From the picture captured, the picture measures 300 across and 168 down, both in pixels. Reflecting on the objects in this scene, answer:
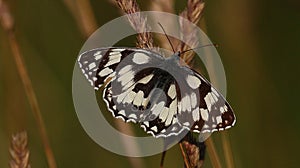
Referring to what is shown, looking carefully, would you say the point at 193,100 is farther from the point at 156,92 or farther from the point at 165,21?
the point at 165,21

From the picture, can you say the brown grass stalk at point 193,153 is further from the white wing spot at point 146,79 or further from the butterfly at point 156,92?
the white wing spot at point 146,79

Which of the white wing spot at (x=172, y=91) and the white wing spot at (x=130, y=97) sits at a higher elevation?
the white wing spot at (x=130, y=97)

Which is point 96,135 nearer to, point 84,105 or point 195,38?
point 84,105

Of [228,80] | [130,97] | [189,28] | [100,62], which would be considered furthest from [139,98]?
[228,80]
